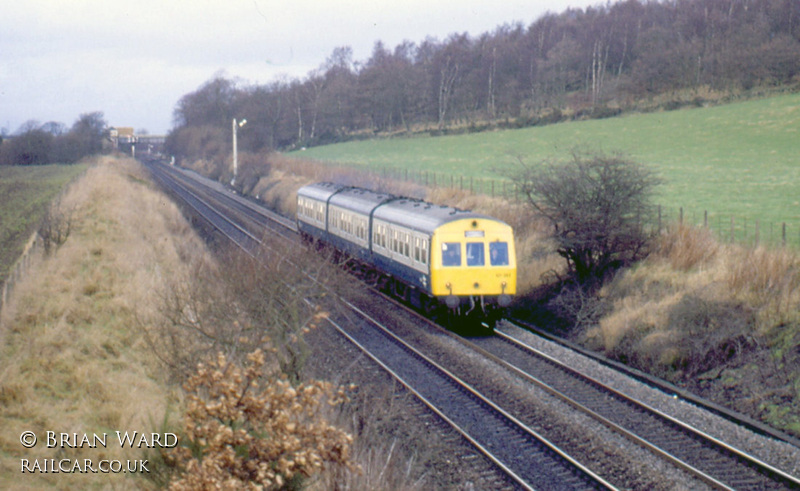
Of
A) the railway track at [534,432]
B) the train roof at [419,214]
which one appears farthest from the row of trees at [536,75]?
the railway track at [534,432]

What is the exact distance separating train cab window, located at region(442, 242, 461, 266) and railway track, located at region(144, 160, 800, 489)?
1.93m

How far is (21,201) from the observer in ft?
128

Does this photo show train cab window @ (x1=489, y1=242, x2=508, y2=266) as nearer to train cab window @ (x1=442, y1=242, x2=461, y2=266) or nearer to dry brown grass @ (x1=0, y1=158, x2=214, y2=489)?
train cab window @ (x1=442, y1=242, x2=461, y2=266)

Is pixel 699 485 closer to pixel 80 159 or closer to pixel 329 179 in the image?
pixel 329 179

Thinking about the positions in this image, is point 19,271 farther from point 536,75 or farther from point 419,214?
point 536,75

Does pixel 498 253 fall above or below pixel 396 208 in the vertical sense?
below

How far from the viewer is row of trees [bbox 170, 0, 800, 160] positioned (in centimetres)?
6088

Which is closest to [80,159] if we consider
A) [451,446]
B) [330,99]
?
[330,99]

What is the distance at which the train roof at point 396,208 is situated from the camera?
18391mm

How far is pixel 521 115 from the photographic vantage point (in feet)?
234

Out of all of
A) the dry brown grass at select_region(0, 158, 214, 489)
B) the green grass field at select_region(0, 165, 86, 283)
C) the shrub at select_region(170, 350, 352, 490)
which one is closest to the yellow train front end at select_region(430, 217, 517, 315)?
the dry brown grass at select_region(0, 158, 214, 489)

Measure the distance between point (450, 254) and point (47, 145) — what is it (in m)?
63.7

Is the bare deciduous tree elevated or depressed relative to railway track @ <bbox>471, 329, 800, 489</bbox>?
elevated

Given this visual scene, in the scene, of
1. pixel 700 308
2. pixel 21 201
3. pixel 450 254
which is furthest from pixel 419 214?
pixel 21 201
